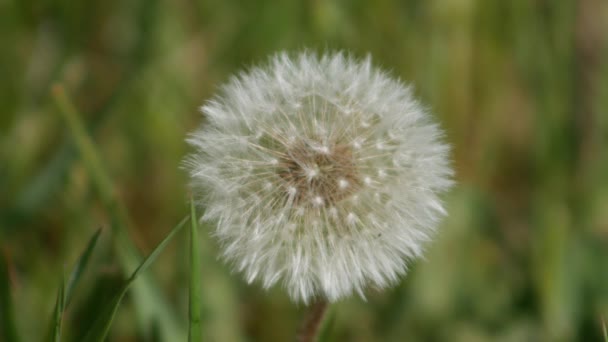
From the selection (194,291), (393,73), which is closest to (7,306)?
(194,291)

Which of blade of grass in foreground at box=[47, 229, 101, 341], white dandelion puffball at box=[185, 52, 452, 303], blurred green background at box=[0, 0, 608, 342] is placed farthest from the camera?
blurred green background at box=[0, 0, 608, 342]

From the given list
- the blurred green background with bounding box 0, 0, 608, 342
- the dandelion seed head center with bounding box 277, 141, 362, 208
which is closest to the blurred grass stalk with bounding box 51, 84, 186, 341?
the blurred green background with bounding box 0, 0, 608, 342

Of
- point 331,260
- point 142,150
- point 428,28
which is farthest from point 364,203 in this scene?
point 428,28

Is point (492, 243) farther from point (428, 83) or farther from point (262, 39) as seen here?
point (262, 39)

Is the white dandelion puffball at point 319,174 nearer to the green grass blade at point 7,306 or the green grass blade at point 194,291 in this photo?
the green grass blade at point 194,291

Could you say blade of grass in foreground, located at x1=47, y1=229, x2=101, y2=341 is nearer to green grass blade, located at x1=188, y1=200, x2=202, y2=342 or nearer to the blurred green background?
green grass blade, located at x1=188, y1=200, x2=202, y2=342

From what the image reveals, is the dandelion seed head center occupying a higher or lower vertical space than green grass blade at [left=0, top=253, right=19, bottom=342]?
higher

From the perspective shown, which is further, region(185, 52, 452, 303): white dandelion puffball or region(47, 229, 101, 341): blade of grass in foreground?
region(185, 52, 452, 303): white dandelion puffball

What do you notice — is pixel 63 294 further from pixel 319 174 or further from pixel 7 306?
pixel 319 174
